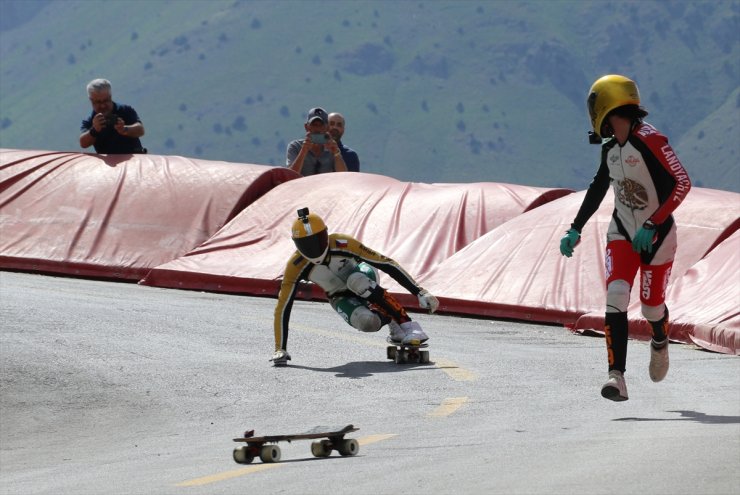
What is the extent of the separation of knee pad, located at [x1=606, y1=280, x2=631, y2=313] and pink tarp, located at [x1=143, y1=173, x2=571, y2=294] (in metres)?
8.79

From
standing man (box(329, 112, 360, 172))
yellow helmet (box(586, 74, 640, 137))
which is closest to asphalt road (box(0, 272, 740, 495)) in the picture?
yellow helmet (box(586, 74, 640, 137))

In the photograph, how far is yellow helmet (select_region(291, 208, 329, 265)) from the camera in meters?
12.4

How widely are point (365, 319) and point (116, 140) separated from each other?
956 cm

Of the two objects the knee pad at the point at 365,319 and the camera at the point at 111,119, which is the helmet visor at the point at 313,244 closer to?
the knee pad at the point at 365,319

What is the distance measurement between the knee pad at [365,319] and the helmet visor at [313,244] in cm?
59

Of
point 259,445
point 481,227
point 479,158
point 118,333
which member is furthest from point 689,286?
point 479,158

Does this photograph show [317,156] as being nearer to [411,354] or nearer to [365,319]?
[365,319]

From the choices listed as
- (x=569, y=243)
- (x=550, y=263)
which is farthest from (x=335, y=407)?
(x=550, y=263)

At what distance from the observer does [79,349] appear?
1242 centimetres

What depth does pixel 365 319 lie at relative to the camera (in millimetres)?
12703

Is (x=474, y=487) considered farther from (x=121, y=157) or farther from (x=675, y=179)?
(x=121, y=157)

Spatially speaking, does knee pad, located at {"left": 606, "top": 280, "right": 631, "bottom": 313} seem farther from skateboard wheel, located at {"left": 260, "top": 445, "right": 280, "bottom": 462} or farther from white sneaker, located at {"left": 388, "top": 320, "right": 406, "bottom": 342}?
white sneaker, located at {"left": 388, "top": 320, "right": 406, "bottom": 342}

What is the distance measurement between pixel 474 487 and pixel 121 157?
51.0ft

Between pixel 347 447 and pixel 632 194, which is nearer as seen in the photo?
pixel 347 447
